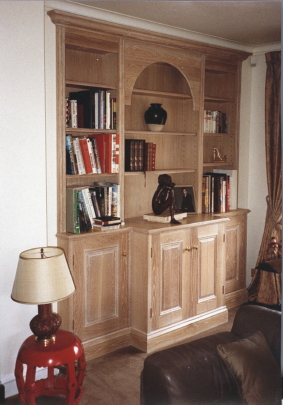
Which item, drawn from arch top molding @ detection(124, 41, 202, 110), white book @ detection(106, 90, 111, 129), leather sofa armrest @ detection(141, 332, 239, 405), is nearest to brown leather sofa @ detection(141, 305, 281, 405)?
leather sofa armrest @ detection(141, 332, 239, 405)

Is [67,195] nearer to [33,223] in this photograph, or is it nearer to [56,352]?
[33,223]

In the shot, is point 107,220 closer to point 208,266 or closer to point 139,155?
point 139,155

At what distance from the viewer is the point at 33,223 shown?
3.00 meters

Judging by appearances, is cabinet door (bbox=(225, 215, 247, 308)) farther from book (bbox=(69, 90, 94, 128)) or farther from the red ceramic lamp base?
the red ceramic lamp base

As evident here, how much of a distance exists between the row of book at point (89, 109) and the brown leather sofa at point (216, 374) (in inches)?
70.6

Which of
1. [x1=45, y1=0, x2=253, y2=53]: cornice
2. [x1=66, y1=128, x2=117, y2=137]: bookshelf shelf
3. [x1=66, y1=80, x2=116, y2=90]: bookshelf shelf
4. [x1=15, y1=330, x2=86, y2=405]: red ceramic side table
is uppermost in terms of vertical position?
[x1=45, y1=0, x2=253, y2=53]: cornice

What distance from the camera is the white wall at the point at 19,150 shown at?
9.21 ft

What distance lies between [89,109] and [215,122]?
146cm

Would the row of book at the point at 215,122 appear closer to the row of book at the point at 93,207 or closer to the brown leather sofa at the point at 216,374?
the row of book at the point at 93,207

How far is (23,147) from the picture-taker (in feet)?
9.54

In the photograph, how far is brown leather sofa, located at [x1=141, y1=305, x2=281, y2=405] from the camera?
1.98 m

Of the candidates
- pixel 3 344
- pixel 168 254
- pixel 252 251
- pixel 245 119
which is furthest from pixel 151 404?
pixel 245 119

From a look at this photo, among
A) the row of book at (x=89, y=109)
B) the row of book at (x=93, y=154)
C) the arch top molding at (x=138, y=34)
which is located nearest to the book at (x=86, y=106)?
the row of book at (x=89, y=109)

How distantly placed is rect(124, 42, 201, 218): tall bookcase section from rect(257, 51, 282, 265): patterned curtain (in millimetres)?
700
